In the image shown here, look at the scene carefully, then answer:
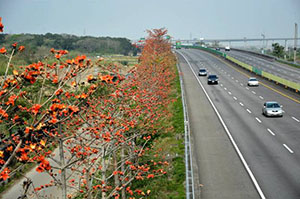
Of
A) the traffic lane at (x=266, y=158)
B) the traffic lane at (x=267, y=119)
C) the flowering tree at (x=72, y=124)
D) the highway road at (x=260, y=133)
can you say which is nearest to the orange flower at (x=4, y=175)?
the flowering tree at (x=72, y=124)

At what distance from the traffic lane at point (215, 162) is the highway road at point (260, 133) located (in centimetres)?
7

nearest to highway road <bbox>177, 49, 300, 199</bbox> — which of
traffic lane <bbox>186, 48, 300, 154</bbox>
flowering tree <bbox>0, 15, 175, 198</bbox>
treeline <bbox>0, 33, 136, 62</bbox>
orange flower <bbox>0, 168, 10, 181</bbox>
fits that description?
traffic lane <bbox>186, 48, 300, 154</bbox>

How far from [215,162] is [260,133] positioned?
776 cm

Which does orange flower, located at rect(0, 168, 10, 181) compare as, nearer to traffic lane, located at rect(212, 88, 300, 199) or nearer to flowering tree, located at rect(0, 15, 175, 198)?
flowering tree, located at rect(0, 15, 175, 198)

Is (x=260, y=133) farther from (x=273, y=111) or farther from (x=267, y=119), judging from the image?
(x=273, y=111)

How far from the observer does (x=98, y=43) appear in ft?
525

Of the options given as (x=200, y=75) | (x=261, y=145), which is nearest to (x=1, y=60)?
(x=200, y=75)

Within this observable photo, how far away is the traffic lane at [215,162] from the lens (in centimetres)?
1800

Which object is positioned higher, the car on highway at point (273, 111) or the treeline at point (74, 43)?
the treeline at point (74, 43)

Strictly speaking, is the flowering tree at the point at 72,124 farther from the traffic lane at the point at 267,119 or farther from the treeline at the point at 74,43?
the treeline at the point at 74,43

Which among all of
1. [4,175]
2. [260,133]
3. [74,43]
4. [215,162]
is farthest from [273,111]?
[74,43]

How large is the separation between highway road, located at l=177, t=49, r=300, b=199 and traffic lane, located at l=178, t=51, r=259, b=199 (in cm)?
7

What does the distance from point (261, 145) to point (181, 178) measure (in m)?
8.75

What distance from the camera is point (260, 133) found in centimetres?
2855
